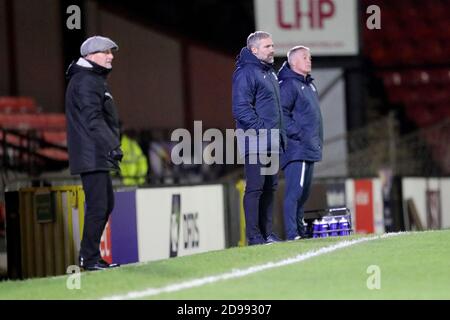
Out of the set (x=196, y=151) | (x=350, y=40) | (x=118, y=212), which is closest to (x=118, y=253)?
(x=118, y=212)

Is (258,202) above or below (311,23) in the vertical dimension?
below

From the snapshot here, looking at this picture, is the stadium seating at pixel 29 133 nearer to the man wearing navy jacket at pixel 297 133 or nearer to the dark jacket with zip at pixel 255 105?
the man wearing navy jacket at pixel 297 133

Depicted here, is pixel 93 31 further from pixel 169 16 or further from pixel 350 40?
pixel 350 40

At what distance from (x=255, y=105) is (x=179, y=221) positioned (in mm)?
4100

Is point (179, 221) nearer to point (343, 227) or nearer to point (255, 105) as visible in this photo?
point (343, 227)

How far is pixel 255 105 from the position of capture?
37.7 feet

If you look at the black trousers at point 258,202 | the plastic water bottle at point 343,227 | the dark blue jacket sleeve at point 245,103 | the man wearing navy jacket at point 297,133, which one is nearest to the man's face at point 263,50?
the dark blue jacket sleeve at point 245,103

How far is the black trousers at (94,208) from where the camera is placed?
10305mm

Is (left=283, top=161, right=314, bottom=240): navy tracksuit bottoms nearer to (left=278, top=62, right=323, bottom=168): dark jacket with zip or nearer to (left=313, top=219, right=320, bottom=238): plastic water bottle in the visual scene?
(left=278, top=62, right=323, bottom=168): dark jacket with zip

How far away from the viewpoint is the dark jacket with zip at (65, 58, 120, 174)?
33.6 feet

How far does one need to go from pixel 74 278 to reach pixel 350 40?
1500 cm

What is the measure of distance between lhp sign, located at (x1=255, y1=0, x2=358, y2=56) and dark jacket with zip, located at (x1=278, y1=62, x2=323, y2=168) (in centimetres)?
1105

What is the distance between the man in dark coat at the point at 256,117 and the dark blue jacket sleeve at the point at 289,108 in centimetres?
54

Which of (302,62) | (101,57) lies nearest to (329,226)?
(302,62)
